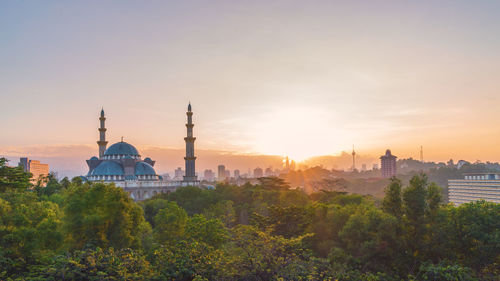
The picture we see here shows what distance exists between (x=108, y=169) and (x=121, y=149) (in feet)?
20.6

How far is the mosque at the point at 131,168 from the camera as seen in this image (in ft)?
235

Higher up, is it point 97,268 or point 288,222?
point 97,268

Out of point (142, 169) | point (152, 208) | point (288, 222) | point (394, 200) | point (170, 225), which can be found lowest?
point (152, 208)

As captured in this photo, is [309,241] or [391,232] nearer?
[391,232]

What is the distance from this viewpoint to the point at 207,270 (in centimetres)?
1645

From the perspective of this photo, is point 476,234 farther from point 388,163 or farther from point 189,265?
point 388,163

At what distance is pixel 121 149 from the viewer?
3044 inches

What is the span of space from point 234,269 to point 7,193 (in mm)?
19640

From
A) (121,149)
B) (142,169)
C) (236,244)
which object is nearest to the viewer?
(236,244)

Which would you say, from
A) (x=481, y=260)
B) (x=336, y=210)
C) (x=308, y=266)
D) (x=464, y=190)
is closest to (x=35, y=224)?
(x=308, y=266)

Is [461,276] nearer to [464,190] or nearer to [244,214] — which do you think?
[244,214]

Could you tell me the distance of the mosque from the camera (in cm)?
7150

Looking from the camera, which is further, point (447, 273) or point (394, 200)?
point (394, 200)

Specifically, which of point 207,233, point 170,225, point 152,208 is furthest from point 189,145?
point 207,233
